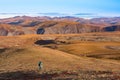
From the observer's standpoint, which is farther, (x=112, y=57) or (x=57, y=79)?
(x=112, y=57)

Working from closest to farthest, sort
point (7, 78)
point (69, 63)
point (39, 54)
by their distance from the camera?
point (7, 78), point (69, 63), point (39, 54)

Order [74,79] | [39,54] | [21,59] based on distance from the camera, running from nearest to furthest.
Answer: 1. [74,79]
2. [21,59]
3. [39,54]

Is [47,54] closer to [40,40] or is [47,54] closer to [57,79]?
[57,79]

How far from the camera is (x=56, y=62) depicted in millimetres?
49781

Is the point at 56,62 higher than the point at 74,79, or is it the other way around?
the point at 74,79

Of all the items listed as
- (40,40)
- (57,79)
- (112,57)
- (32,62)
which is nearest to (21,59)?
(32,62)

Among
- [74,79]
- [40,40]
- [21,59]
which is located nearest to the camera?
[74,79]

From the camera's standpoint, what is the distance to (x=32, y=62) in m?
50.2

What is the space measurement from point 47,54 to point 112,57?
14859 mm

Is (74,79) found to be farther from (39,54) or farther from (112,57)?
(112,57)

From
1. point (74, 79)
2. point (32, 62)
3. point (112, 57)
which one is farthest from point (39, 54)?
point (74, 79)

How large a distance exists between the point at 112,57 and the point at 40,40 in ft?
251

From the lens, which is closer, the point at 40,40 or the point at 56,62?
the point at 56,62

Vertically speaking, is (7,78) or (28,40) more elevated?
(7,78)
